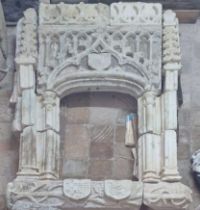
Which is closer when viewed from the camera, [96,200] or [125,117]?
[96,200]

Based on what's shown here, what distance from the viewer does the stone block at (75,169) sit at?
7.46 m

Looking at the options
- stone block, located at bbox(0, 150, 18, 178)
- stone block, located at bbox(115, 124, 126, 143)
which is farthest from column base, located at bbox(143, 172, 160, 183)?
stone block, located at bbox(0, 150, 18, 178)

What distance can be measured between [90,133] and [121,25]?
820 millimetres

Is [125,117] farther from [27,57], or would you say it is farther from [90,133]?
[27,57]

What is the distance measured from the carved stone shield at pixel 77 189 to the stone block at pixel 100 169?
241 mm

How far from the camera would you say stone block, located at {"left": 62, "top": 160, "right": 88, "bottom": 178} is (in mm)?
7465

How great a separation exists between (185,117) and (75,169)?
97 centimetres

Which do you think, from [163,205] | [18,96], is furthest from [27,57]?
[163,205]

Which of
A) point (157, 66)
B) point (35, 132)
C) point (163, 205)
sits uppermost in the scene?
point (157, 66)

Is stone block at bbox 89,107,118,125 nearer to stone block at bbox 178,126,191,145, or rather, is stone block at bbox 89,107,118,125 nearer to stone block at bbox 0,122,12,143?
stone block at bbox 178,126,191,145

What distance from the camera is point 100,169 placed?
24.6 feet

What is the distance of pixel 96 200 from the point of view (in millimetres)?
7188

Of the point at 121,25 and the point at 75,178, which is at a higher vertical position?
the point at 121,25

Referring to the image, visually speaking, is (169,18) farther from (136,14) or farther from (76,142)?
(76,142)
